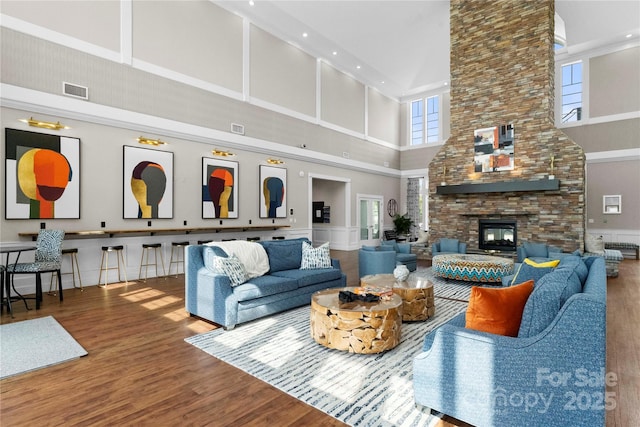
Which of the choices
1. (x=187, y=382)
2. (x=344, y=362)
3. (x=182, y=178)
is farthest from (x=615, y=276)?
(x=182, y=178)

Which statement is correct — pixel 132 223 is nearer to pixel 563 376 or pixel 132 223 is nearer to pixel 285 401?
pixel 285 401

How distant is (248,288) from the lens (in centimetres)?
381

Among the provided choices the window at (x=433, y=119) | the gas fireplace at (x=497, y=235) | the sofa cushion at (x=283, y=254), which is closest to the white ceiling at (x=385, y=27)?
the window at (x=433, y=119)

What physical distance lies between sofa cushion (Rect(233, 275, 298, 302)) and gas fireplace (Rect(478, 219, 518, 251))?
659cm

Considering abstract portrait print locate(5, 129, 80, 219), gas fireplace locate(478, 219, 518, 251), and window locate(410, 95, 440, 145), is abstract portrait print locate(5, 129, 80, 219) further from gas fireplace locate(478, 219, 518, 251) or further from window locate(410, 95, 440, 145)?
window locate(410, 95, 440, 145)

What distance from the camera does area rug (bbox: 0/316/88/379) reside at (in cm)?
285

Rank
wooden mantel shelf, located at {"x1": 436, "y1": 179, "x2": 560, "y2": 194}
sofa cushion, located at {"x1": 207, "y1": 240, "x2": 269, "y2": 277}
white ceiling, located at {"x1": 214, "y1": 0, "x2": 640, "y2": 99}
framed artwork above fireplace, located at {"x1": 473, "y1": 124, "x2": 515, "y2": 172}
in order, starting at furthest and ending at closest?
framed artwork above fireplace, located at {"x1": 473, "y1": 124, "x2": 515, "y2": 172}, white ceiling, located at {"x1": 214, "y1": 0, "x2": 640, "y2": 99}, wooden mantel shelf, located at {"x1": 436, "y1": 179, "x2": 560, "y2": 194}, sofa cushion, located at {"x1": 207, "y1": 240, "x2": 269, "y2": 277}

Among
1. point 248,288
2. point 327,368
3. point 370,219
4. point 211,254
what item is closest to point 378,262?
point 248,288

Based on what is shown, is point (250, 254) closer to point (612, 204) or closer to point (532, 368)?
point (532, 368)

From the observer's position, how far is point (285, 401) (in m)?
2.30

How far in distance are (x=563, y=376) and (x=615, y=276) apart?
6.87m

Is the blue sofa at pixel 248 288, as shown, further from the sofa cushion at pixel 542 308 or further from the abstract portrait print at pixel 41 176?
the abstract portrait print at pixel 41 176

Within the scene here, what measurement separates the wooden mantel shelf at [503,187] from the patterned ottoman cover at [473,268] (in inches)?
113

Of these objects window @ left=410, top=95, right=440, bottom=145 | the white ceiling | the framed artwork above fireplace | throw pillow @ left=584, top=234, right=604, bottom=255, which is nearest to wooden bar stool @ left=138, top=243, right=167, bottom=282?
the white ceiling
